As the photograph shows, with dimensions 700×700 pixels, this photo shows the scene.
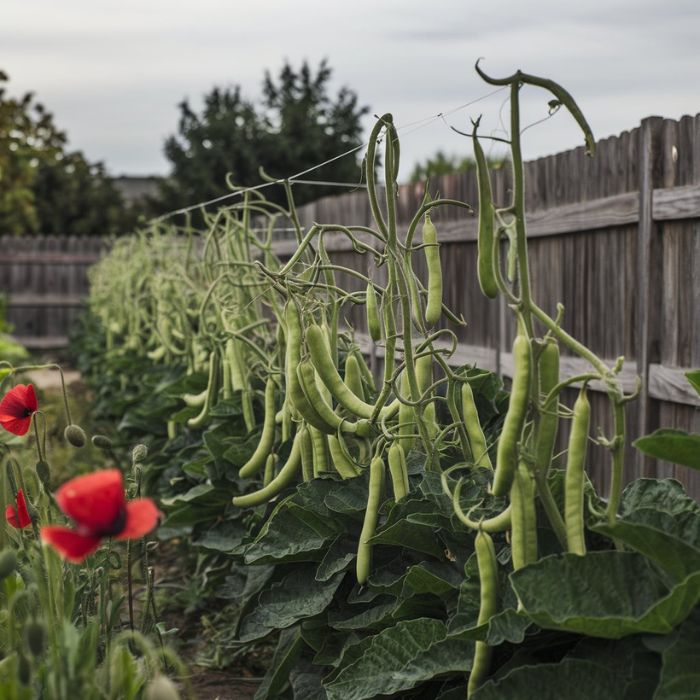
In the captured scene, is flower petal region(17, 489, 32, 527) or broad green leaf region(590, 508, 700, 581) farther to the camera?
flower petal region(17, 489, 32, 527)

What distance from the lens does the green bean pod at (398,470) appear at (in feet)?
8.14

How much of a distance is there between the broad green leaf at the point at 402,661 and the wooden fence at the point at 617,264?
1728mm

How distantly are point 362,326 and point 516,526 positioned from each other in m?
Answer: 5.07

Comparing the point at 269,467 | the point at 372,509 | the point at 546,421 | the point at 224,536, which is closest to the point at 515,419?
the point at 546,421

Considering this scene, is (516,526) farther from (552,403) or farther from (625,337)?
(625,337)

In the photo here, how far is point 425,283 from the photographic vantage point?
3.70 meters

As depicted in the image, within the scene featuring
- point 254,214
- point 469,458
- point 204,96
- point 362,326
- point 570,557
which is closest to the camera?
point 570,557

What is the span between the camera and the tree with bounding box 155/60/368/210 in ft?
73.3

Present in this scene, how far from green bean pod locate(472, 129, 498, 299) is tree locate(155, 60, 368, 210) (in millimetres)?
19281

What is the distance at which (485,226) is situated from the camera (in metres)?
1.88

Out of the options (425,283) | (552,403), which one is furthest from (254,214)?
(552,403)

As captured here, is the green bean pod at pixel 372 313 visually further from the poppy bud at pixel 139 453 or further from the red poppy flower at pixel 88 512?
the red poppy flower at pixel 88 512

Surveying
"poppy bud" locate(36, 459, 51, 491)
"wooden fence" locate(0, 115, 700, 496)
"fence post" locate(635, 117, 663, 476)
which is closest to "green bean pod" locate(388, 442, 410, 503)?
"poppy bud" locate(36, 459, 51, 491)

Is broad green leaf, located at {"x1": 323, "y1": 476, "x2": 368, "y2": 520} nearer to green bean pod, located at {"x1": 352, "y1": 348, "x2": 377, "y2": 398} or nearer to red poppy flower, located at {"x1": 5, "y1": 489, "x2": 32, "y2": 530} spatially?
green bean pod, located at {"x1": 352, "y1": 348, "x2": 377, "y2": 398}
